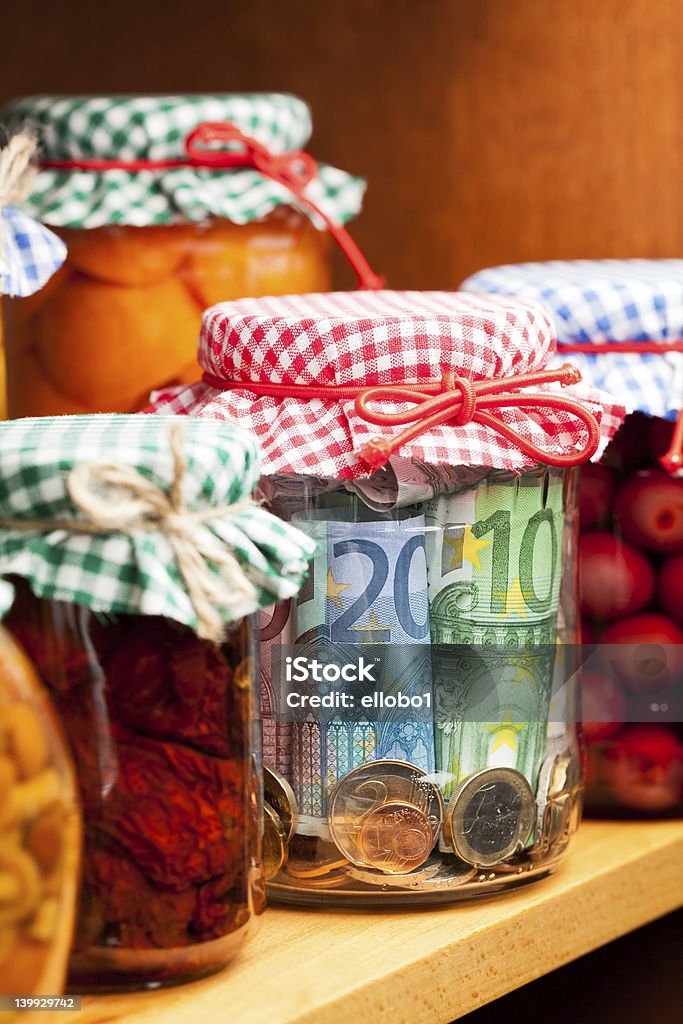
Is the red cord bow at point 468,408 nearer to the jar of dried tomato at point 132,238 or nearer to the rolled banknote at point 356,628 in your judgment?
the rolled banknote at point 356,628

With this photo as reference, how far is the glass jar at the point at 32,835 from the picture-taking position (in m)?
0.41

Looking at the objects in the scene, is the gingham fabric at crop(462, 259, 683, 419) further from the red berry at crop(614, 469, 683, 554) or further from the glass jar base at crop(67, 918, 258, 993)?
the glass jar base at crop(67, 918, 258, 993)

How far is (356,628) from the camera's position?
0.59 meters

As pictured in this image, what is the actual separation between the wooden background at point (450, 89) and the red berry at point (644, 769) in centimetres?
32

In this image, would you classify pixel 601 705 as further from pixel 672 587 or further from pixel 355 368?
pixel 355 368

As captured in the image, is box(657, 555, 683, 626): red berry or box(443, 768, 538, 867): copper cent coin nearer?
box(443, 768, 538, 867): copper cent coin

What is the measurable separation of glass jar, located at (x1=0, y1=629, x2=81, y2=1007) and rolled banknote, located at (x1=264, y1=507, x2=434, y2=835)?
0.16 meters

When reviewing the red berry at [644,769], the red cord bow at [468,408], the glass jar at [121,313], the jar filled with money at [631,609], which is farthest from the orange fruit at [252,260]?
the red berry at [644,769]

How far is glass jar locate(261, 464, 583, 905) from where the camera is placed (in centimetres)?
58

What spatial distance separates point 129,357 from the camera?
0.73m

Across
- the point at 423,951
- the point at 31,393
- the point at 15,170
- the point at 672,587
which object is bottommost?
the point at 423,951

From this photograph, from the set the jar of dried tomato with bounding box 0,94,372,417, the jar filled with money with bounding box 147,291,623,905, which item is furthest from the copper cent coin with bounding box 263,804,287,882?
the jar of dried tomato with bounding box 0,94,372,417

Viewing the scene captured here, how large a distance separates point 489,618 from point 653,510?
0.17 m

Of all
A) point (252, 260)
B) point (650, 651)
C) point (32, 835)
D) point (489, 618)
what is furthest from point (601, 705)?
point (32, 835)
